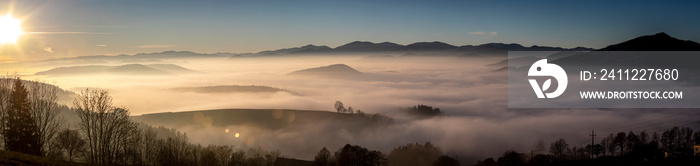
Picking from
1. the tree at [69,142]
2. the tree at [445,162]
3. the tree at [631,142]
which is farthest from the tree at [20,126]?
the tree at [631,142]

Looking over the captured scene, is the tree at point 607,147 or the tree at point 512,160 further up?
the tree at point 607,147

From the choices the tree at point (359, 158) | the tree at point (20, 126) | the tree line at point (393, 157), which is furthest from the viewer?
the tree line at point (393, 157)

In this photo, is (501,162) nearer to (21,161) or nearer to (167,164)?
(167,164)

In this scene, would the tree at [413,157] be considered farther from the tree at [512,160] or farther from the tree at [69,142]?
the tree at [69,142]

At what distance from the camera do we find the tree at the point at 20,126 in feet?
193

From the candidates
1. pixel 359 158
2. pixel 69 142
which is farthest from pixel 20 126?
pixel 359 158

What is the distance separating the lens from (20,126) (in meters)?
59.5

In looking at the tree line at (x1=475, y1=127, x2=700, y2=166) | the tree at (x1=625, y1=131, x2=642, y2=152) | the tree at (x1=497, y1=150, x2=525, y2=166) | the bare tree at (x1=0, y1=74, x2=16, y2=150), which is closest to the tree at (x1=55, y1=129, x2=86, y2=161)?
the bare tree at (x1=0, y1=74, x2=16, y2=150)

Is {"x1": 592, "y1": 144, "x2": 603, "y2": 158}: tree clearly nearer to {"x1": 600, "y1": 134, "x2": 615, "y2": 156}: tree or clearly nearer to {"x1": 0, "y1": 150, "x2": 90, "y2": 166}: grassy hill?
{"x1": 600, "y1": 134, "x2": 615, "y2": 156}: tree

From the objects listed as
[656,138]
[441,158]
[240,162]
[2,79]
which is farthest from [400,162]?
[2,79]

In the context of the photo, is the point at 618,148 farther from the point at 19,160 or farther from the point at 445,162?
the point at 19,160

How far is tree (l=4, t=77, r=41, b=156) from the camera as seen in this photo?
5888 centimetres

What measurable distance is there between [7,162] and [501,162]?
142373 mm

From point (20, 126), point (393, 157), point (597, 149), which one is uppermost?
point (20, 126)
